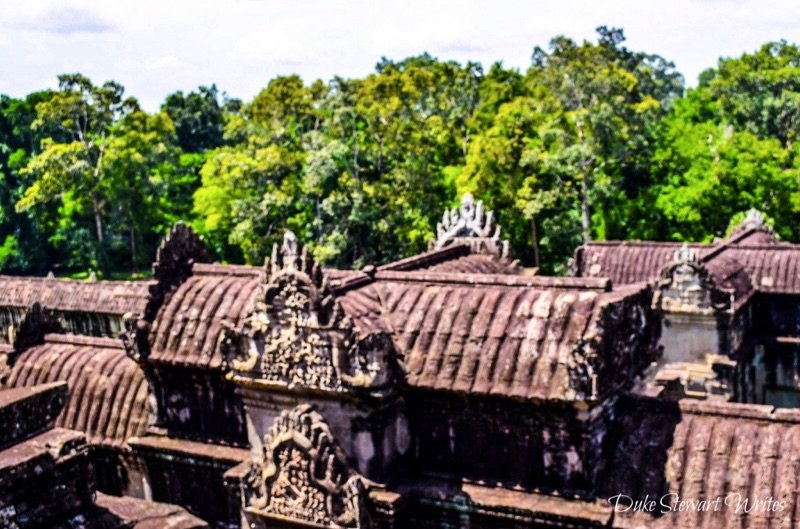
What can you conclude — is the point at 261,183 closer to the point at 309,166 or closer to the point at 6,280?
the point at 309,166

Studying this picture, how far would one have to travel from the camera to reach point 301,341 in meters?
12.2

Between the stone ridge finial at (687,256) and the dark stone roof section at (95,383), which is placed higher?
the stone ridge finial at (687,256)

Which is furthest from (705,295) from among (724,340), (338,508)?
(338,508)

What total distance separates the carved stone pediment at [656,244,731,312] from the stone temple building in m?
8.24

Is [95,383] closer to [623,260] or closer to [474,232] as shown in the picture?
[474,232]

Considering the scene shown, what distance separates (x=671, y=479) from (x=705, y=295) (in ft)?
37.2

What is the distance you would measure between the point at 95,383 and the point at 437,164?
31.9m

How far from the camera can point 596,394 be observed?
35.7 feet

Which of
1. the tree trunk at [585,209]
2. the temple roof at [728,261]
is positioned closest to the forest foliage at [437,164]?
the tree trunk at [585,209]

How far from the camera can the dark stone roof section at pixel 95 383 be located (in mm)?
15828

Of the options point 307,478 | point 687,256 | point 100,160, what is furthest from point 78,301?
point 307,478

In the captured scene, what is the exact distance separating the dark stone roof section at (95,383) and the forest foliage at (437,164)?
25713 mm

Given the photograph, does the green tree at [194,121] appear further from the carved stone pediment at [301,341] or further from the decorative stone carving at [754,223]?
the carved stone pediment at [301,341]

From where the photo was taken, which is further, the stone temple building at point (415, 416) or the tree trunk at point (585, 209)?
the tree trunk at point (585, 209)
